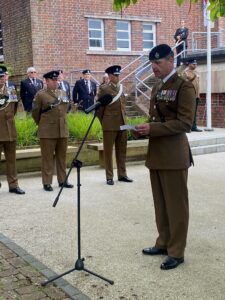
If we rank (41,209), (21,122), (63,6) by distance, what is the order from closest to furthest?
(41,209), (21,122), (63,6)

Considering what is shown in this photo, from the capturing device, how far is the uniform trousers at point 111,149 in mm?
8930

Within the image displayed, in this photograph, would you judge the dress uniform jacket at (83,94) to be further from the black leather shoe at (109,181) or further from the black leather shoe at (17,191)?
the black leather shoe at (17,191)

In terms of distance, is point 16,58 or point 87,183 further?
point 16,58

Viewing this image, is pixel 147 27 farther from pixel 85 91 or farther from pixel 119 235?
pixel 119 235

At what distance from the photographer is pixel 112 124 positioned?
8.88 m

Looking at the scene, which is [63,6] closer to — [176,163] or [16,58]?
[16,58]

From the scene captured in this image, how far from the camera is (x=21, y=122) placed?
10891 millimetres

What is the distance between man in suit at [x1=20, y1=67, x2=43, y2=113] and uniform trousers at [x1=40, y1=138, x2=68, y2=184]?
5.29 metres

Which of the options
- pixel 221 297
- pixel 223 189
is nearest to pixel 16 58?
pixel 223 189

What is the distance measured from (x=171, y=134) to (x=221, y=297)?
151 centimetres

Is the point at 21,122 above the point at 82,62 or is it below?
below

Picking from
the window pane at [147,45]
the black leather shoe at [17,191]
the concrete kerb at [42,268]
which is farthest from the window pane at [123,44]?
the concrete kerb at [42,268]

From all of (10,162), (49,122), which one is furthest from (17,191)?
(49,122)

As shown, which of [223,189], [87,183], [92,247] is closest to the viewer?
[92,247]
